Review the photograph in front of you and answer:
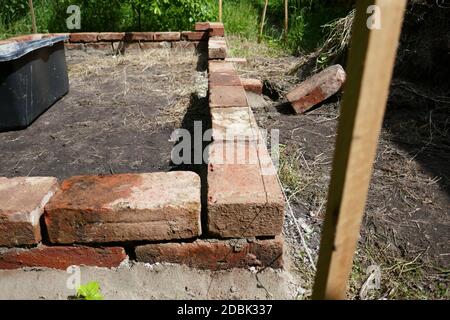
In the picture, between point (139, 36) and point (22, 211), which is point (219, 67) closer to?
point (139, 36)

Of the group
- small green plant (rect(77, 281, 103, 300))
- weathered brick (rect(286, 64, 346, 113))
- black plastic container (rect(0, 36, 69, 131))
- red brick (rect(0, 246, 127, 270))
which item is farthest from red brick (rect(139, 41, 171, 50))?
small green plant (rect(77, 281, 103, 300))

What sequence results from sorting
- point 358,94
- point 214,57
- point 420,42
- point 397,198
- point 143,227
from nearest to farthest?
point 358,94, point 143,227, point 397,198, point 420,42, point 214,57

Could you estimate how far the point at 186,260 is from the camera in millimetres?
1705

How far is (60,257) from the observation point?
5.53 ft

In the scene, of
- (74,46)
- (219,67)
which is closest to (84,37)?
(74,46)

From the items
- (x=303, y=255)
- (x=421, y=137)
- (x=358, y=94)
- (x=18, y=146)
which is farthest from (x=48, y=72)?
(x=358, y=94)

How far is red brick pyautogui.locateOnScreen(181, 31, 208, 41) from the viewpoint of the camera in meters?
5.87

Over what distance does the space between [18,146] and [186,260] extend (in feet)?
6.68

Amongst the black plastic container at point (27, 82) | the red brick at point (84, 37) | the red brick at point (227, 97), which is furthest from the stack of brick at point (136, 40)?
the red brick at point (227, 97)

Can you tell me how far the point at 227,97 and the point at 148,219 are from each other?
4.59 feet

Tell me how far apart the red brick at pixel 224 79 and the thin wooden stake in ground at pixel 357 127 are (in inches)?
95.9

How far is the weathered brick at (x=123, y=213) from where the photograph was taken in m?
1.57

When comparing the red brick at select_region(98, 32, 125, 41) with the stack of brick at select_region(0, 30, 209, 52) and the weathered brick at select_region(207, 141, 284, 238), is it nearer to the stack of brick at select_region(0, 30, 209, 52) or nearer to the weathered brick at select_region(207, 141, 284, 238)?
the stack of brick at select_region(0, 30, 209, 52)

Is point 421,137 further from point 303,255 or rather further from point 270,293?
point 270,293
